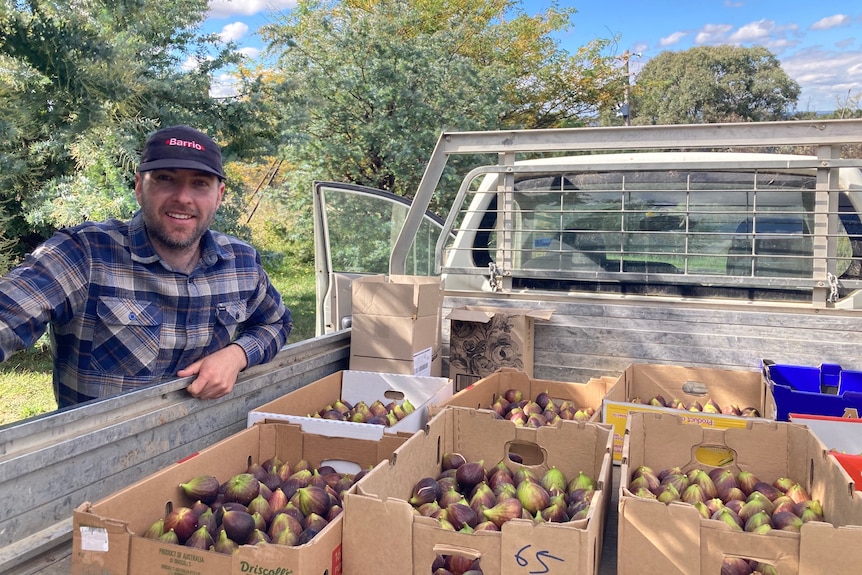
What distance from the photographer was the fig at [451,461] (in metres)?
2.27

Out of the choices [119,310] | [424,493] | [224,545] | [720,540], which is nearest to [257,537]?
[224,545]

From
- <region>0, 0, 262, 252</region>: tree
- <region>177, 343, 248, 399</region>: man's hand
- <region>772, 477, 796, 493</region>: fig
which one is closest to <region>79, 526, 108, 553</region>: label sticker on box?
<region>177, 343, 248, 399</region>: man's hand

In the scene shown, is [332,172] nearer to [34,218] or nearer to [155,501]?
[34,218]

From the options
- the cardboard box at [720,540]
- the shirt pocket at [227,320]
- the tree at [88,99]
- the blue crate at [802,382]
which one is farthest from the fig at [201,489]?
the tree at [88,99]

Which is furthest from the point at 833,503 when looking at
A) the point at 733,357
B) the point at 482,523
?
the point at 733,357

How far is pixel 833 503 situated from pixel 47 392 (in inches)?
328

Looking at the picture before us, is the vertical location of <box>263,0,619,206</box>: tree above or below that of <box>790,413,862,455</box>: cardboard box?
above

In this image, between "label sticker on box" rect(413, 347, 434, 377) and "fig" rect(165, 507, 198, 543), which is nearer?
"fig" rect(165, 507, 198, 543)

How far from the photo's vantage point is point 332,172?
13805mm

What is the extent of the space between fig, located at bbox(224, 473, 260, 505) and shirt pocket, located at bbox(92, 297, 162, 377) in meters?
0.76

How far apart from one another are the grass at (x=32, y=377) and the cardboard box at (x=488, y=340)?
3335mm

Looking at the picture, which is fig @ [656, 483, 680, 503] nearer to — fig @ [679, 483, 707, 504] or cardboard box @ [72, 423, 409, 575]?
fig @ [679, 483, 707, 504]

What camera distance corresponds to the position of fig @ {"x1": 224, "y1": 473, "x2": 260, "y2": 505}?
1.93 m

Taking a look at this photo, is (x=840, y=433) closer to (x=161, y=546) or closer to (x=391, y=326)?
(x=391, y=326)
